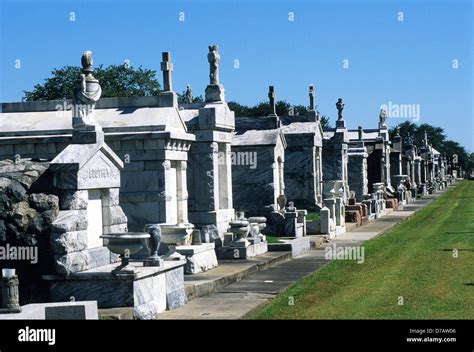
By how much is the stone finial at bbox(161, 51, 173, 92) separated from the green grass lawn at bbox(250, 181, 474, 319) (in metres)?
5.65

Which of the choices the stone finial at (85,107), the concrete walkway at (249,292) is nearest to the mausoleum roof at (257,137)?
the concrete walkway at (249,292)

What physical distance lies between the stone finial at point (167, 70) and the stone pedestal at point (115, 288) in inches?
323

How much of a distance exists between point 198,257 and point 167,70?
5361 millimetres

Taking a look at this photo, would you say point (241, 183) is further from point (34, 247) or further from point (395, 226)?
point (34, 247)

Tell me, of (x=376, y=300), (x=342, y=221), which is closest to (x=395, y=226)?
(x=342, y=221)

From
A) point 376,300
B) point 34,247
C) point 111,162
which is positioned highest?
point 111,162

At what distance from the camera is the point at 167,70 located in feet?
74.3

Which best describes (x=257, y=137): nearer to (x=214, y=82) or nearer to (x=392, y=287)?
(x=214, y=82)

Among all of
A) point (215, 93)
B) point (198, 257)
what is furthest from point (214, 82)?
point (198, 257)

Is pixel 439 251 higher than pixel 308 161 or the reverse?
the reverse

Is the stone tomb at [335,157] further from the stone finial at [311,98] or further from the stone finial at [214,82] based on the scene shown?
the stone finial at [214,82]

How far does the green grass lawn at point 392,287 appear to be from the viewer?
1447 centimetres
